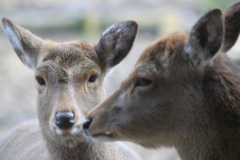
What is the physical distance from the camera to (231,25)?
198 inches

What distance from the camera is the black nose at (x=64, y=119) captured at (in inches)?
210

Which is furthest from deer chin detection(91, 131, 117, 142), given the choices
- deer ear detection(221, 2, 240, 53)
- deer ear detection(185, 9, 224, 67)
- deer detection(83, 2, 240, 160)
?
deer ear detection(221, 2, 240, 53)

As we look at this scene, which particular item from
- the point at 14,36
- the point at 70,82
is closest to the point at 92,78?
the point at 70,82

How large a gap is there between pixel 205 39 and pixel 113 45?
214 centimetres

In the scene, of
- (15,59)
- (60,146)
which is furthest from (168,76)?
(15,59)

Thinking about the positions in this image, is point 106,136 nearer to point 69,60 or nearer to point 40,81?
point 69,60

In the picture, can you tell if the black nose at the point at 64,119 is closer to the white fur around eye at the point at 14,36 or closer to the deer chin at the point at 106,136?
the deer chin at the point at 106,136

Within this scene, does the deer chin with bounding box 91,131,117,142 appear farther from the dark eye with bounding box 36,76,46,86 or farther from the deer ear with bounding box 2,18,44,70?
the deer ear with bounding box 2,18,44,70

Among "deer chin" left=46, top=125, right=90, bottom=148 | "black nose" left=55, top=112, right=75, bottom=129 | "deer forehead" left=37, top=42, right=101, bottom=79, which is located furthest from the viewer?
"deer forehead" left=37, top=42, right=101, bottom=79

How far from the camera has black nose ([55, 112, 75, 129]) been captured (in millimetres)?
5336

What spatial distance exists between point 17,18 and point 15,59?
388 centimetres

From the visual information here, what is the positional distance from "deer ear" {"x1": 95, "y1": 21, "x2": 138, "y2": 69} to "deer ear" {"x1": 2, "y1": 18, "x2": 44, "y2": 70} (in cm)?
82

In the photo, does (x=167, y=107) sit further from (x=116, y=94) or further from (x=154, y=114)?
(x=116, y=94)

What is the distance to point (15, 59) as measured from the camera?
14219 mm
